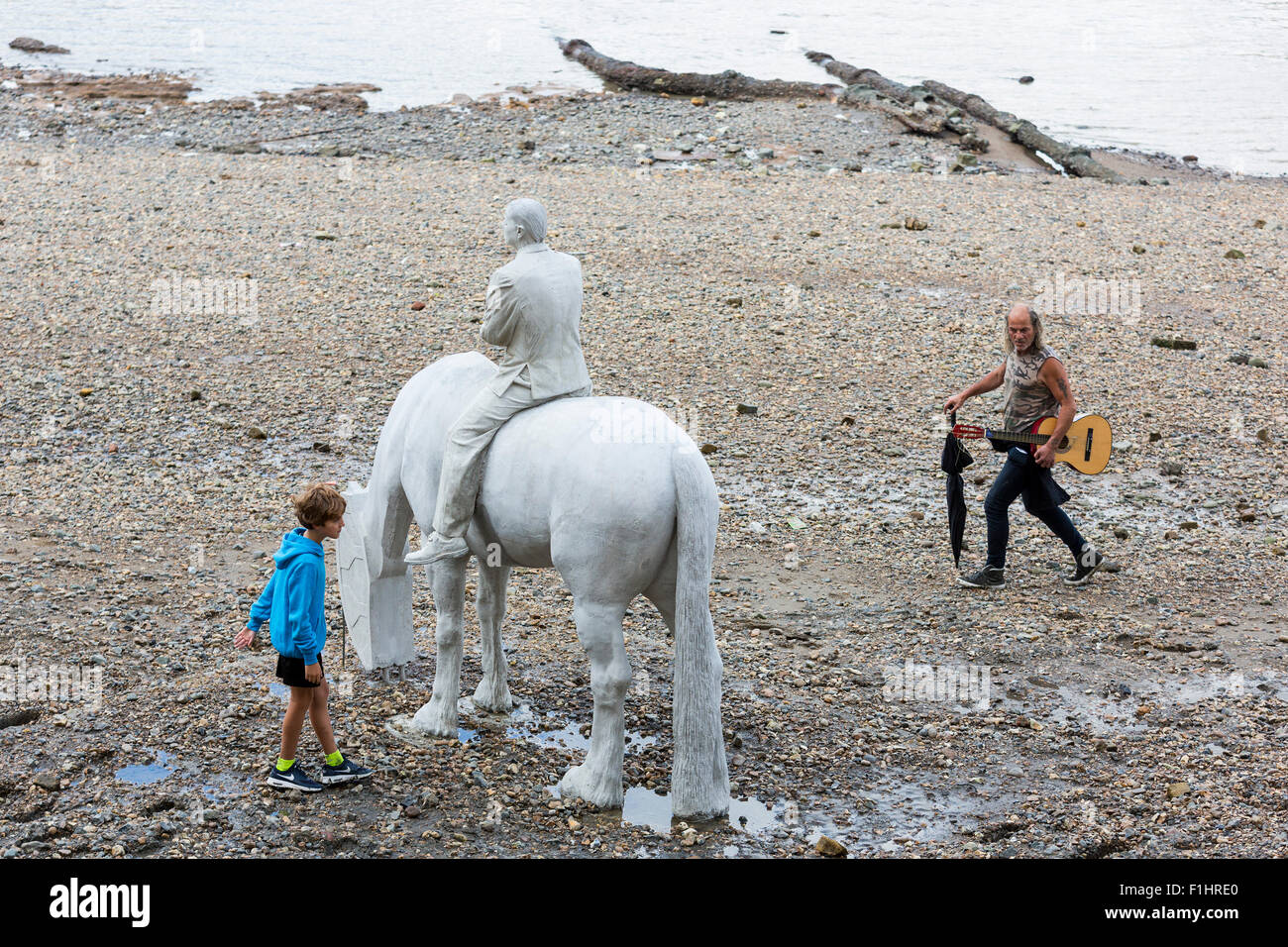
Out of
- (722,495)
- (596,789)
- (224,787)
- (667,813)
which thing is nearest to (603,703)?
(596,789)

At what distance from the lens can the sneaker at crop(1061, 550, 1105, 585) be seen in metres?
8.61

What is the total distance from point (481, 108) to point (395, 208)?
29.3ft

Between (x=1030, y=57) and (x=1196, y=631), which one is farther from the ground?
(x=1030, y=57)

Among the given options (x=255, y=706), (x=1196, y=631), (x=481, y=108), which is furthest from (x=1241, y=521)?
(x=481, y=108)

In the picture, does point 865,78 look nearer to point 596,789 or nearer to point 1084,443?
point 1084,443

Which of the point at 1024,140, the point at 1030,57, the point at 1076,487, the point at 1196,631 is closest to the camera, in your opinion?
the point at 1196,631

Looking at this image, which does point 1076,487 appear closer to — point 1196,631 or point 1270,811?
point 1196,631

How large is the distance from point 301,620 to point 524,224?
209 centimetres

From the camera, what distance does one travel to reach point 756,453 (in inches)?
418

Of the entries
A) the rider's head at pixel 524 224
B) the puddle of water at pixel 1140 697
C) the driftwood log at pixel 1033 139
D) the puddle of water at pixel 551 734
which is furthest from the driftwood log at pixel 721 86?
the puddle of water at pixel 551 734

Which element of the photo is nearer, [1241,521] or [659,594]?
[659,594]

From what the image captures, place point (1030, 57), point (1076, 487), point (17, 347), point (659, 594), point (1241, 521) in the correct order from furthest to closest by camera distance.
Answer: point (1030, 57) < point (17, 347) < point (1076, 487) < point (1241, 521) < point (659, 594)

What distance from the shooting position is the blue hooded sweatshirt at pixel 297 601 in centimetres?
573

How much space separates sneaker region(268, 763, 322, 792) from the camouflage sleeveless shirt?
Answer: 200 inches
